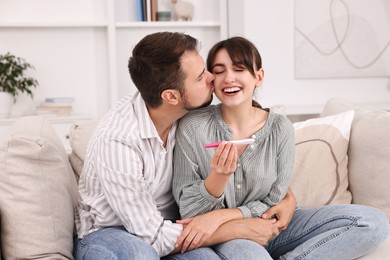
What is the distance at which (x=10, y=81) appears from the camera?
3.33m

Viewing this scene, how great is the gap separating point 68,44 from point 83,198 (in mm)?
2096

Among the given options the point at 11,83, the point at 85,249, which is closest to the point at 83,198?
the point at 85,249

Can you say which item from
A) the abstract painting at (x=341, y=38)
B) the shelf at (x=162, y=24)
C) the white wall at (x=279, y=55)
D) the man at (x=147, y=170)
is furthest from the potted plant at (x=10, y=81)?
the man at (x=147, y=170)

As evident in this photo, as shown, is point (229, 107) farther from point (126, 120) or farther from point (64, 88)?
point (64, 88)

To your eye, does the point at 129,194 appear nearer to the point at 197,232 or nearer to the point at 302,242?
the point at 197,232

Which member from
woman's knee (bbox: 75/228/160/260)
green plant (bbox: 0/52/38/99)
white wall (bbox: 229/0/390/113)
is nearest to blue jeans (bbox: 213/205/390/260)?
woman's knee (bbox: 75/228/160/260)

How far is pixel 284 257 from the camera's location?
163 cm

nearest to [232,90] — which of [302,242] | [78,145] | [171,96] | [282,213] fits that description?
[171,96]

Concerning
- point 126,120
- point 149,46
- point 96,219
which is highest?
point 149,46

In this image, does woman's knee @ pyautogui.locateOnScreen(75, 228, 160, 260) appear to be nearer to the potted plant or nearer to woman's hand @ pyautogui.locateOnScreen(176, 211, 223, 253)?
woman's hand @ pyautogui.locateOnScreen(176, 211, 223, 253)

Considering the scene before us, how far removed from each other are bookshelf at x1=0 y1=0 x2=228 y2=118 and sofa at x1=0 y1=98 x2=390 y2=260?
60.8 inches

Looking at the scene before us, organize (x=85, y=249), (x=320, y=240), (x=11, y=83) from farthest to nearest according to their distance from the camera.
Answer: (x=11, y=83)
(x=320, y=240)
(x=85, y=249)

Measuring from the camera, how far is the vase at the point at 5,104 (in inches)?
130

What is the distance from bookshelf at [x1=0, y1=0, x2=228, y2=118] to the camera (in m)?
3.48
